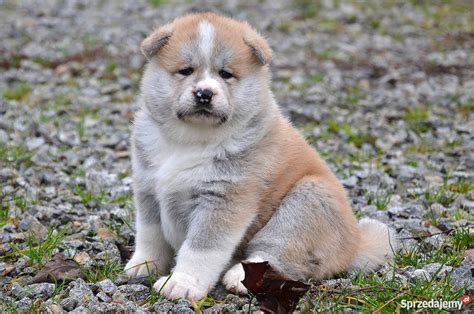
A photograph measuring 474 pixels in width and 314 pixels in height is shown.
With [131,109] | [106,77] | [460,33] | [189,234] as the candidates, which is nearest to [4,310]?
[189,234]

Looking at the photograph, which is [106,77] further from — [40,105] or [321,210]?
[321,210]

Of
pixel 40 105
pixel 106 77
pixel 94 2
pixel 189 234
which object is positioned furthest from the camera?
pixel 94 2

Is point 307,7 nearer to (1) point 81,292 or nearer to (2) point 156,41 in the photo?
(2) point 156,41

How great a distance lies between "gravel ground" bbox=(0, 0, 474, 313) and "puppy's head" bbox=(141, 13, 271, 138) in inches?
43.7

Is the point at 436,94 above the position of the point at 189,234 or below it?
below

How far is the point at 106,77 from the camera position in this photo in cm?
1121

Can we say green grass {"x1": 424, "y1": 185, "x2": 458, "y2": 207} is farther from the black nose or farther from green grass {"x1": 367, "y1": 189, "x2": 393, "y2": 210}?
the black nose

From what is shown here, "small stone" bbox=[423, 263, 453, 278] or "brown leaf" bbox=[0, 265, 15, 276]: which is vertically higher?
"brown leaf" bbox=[0, 265, 15, 276]

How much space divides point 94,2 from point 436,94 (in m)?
9.35

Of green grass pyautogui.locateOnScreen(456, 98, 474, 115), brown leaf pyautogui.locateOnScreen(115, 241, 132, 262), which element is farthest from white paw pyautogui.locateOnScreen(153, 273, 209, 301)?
green grass pyautogui.locateOnScreen(456, 98, 474, 115)

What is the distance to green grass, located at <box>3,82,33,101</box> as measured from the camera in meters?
9.98

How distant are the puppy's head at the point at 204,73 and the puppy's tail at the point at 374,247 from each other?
1.22m

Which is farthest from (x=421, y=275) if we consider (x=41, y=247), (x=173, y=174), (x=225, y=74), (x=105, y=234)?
(x=41, y=247)

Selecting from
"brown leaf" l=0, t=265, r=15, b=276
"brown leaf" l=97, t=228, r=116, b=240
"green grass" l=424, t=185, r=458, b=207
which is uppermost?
"brown leaf" l=0, t=265, r=15, b=276
